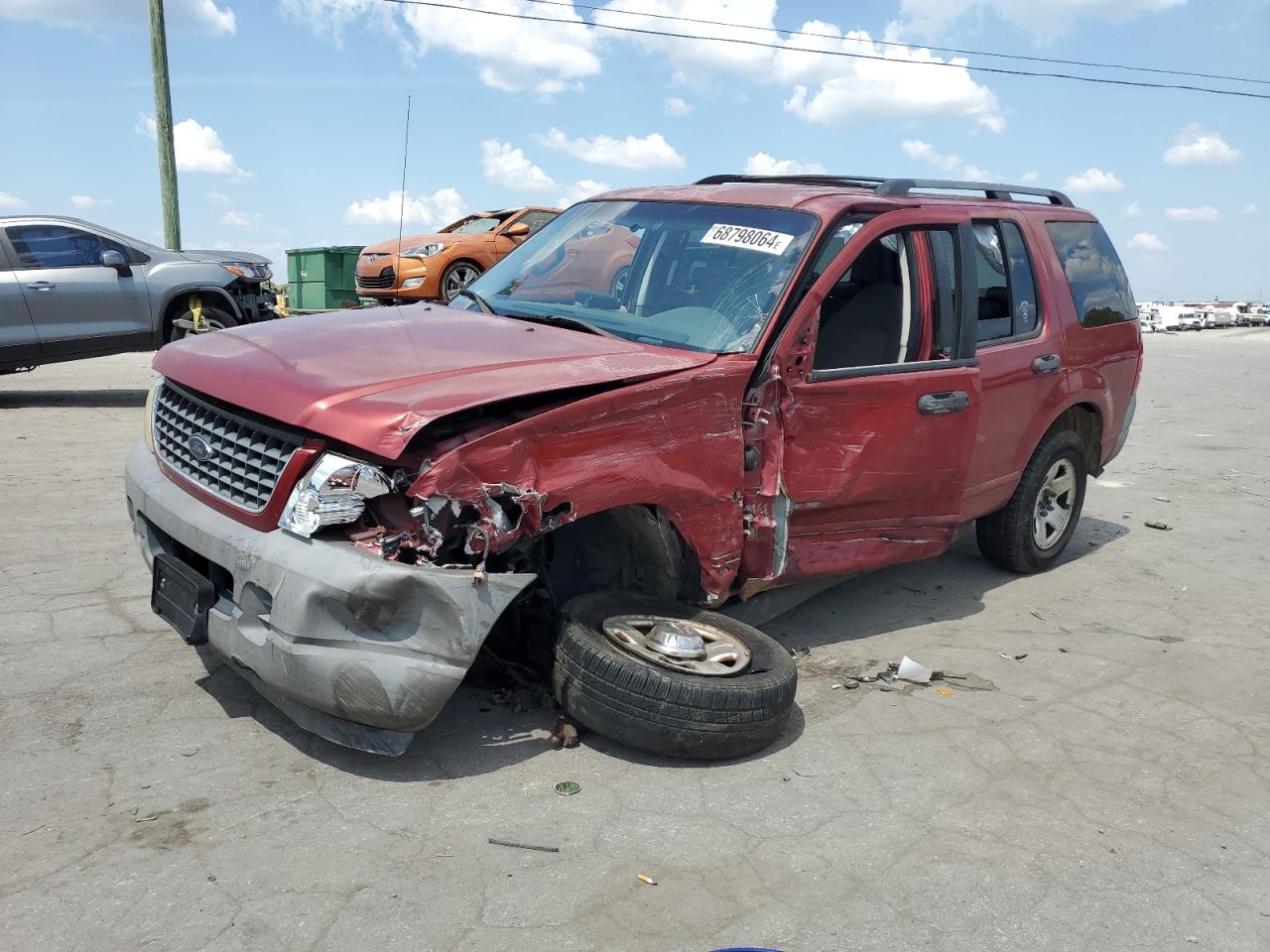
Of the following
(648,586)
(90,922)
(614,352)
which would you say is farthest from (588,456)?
(90,922)

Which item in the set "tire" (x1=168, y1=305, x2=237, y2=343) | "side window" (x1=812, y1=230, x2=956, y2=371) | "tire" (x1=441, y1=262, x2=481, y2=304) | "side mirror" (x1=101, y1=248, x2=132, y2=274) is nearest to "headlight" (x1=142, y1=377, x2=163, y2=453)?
"side window" (x1=812, y1=230, x2=956, y2=371)

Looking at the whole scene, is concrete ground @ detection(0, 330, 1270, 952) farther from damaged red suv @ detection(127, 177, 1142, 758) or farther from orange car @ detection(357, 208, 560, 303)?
orange car @ detection(357, 208, 560, 303)

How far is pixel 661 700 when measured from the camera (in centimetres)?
342

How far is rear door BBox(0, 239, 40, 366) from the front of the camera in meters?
10.3

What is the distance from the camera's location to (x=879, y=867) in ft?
9.84

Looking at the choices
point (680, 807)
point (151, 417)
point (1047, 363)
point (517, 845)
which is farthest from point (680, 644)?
point (1047, 363)

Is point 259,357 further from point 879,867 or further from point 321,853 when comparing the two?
point 879,867

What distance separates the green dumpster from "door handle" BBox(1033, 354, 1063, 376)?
14.7 metres

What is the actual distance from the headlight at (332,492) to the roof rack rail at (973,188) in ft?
9.16

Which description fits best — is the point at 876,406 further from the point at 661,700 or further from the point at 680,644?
the point at 661,700

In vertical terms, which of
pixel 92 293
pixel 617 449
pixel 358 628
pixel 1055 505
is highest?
pixel 617 449

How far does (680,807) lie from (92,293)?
31.6 ft

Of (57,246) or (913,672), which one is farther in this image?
(57,246)

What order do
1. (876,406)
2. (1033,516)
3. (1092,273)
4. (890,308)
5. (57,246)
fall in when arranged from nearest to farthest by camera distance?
(876,406) → (890,308) → (1033,516) → (1092,273) → (57,246)
